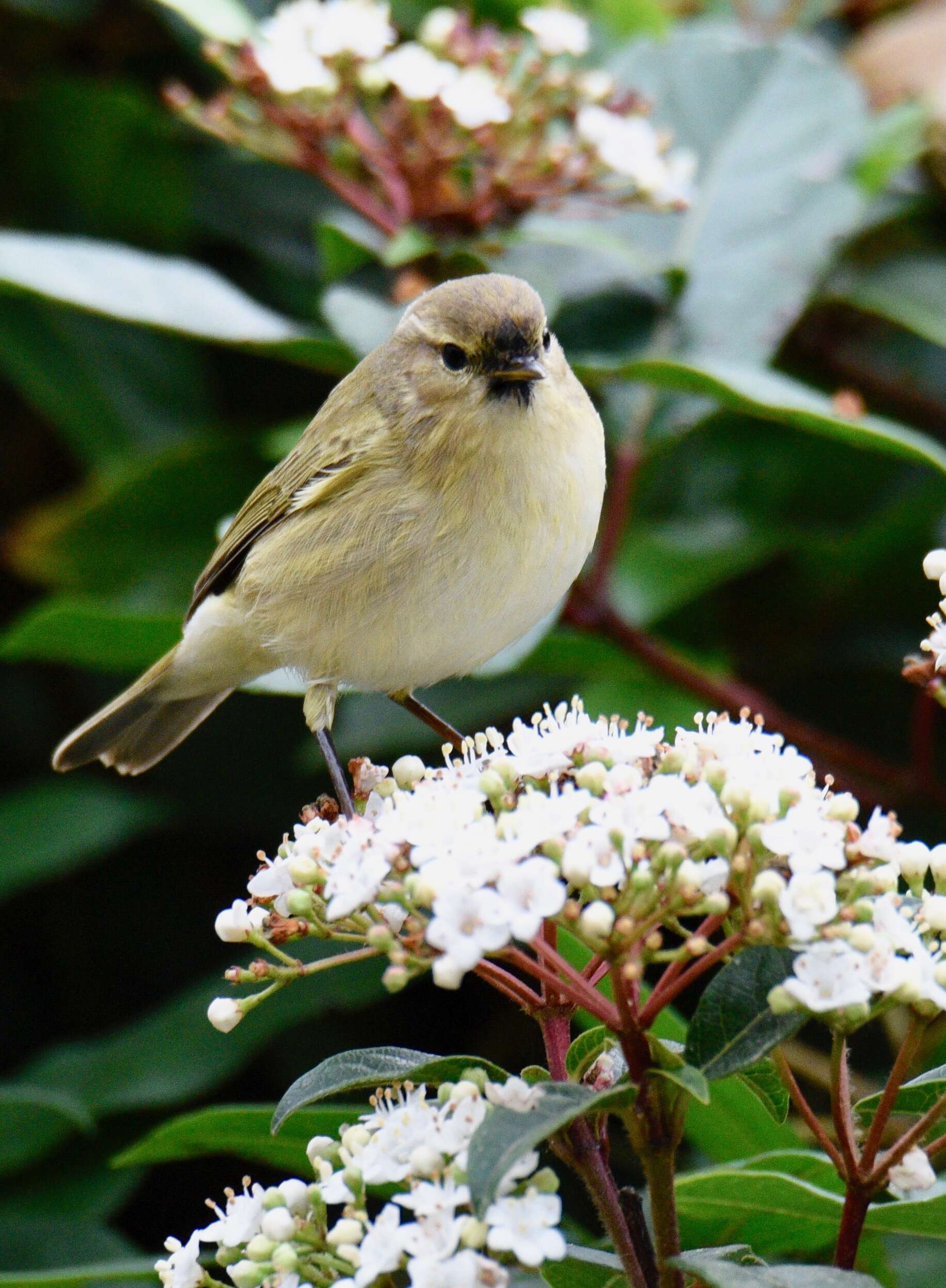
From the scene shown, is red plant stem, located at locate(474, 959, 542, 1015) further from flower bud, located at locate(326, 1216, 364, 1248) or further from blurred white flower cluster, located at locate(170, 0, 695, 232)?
blurred white flower cluster, located at locate(170, 0, 695, 232)

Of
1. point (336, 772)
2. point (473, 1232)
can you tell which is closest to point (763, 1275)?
point (473, 1232)

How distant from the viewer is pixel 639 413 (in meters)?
3.78

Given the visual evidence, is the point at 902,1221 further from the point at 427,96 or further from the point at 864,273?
the point at 864,273

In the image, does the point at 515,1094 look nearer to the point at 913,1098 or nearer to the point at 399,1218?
the point at 399,1218

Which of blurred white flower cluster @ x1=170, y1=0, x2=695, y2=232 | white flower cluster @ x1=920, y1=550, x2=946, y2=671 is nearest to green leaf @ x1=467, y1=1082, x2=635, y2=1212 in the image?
white flower cluster @ x1=920, y1=550, x2=946, y2=671

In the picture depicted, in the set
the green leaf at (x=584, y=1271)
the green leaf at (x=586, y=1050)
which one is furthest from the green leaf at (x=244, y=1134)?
the green leaf at (x=584, y=1271)

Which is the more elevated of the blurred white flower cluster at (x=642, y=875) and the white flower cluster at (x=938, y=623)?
the white flower cluster at (x=938, y=623)

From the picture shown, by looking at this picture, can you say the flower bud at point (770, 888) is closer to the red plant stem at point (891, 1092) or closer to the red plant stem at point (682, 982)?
the red plant stem at point (682, 982)

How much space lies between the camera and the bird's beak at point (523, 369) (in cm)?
277

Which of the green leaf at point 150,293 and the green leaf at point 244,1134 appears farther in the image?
the green leaf at point 150,293

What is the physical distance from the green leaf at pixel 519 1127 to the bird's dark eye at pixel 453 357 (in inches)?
Answer: 65.8

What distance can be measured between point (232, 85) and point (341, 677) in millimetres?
1686

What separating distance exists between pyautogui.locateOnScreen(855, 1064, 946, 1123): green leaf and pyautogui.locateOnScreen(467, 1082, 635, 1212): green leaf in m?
0.52

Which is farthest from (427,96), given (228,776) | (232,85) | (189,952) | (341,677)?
(189,952)
